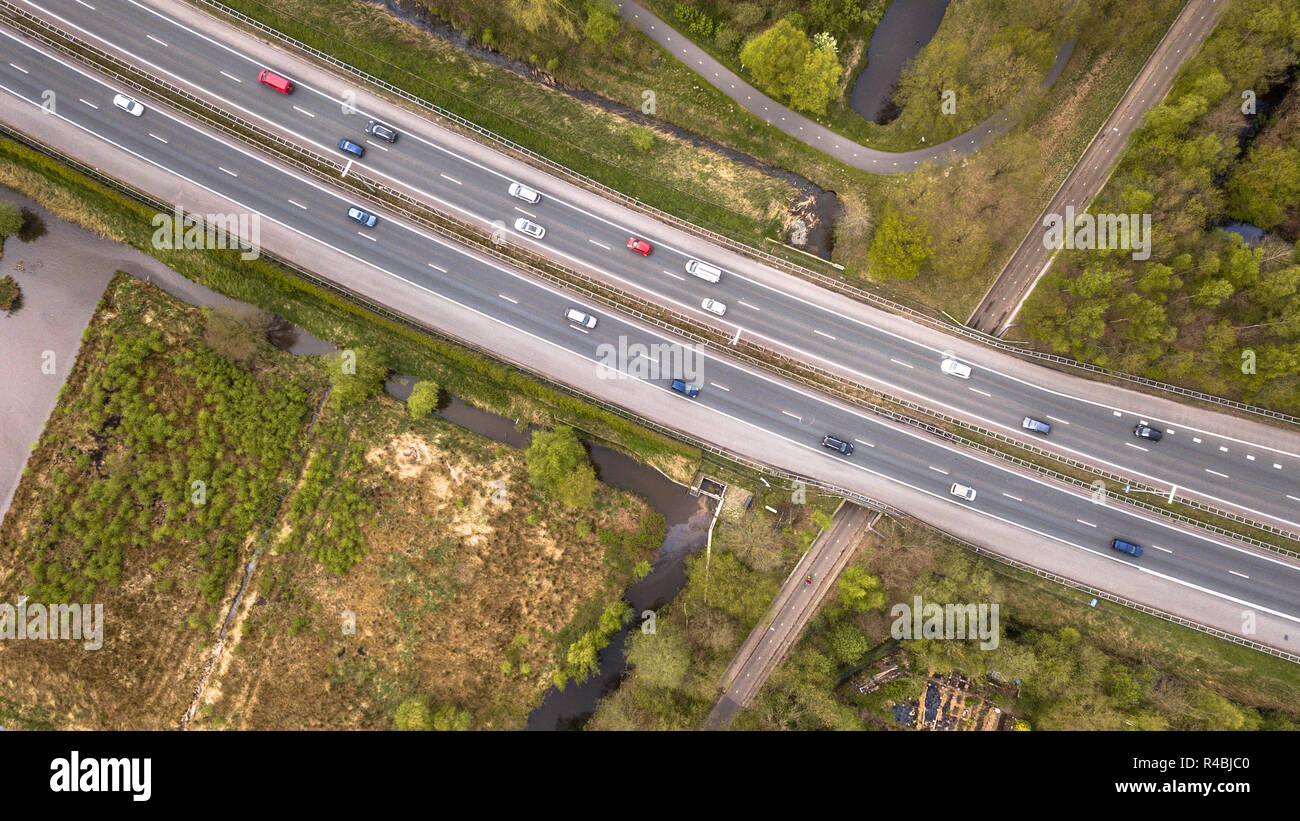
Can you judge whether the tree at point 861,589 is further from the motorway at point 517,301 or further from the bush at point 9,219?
the bush at point 9,219

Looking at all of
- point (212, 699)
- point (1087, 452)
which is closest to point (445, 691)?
point (212, 699)

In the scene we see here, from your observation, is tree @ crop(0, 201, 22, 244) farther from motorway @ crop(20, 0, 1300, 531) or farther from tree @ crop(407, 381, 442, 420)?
tree @ crop(407, 381, 442, 420)

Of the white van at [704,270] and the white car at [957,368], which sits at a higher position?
the white van at [704,270]

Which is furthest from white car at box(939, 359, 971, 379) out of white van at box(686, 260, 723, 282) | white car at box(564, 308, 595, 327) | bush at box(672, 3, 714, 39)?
bush at box(672, 3, 714, 39)

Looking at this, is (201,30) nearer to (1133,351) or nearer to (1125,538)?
(1133,351)

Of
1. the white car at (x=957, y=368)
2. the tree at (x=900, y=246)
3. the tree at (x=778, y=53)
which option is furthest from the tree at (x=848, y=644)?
the tree at (x=778, y=53)

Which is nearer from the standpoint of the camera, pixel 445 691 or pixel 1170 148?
pixel 1170 148

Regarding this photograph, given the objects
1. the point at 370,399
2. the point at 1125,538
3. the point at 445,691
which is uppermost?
the point at 370,399
